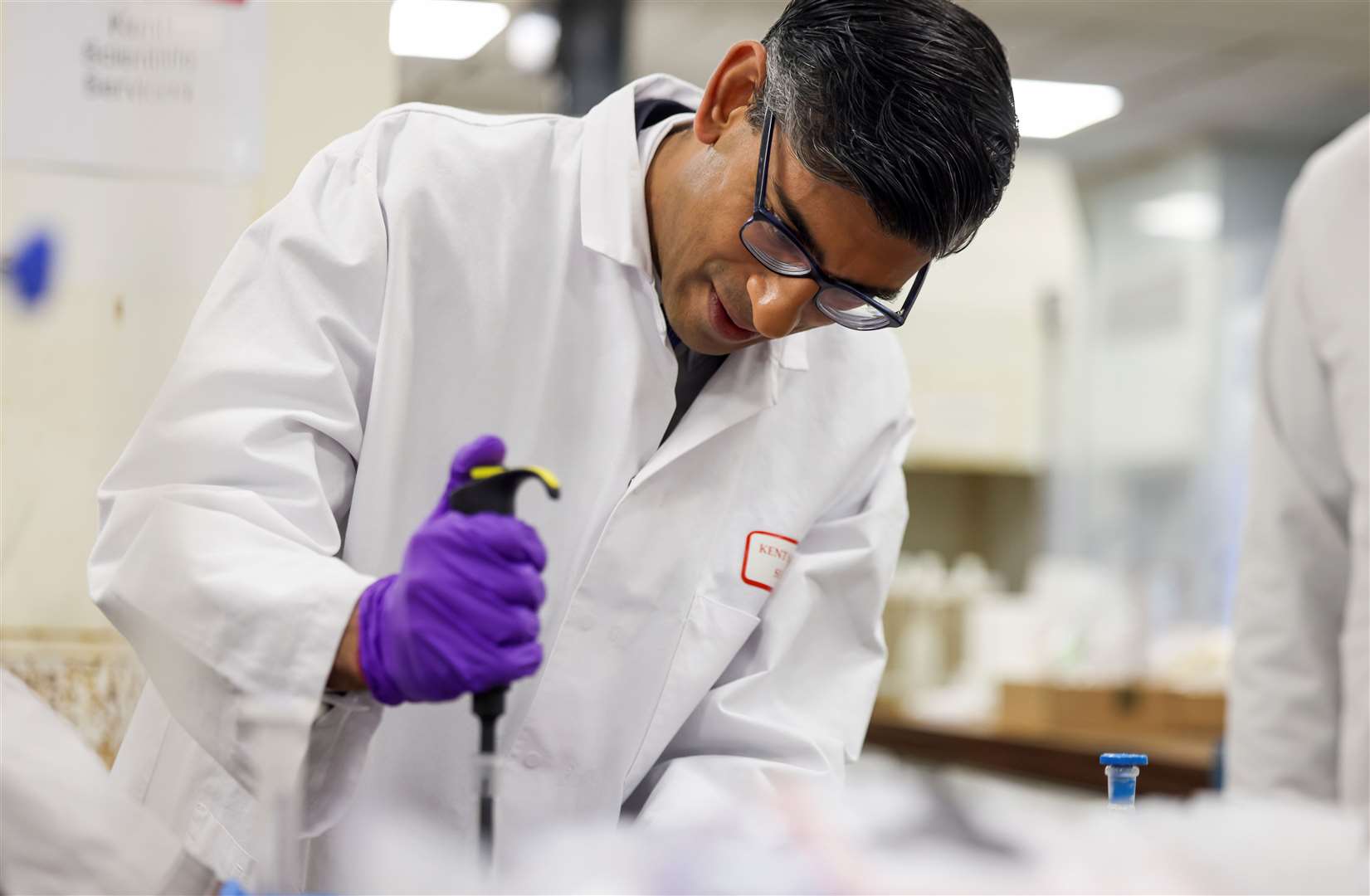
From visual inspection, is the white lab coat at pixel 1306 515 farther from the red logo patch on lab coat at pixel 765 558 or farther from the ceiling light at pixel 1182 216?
the ceiling light at pixel 1182 216

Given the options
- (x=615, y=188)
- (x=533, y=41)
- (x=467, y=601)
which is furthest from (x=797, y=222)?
(x=533, y=41)

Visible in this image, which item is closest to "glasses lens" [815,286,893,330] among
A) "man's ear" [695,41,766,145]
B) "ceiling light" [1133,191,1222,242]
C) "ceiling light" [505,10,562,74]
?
"man's ear" [695,41,766,145]

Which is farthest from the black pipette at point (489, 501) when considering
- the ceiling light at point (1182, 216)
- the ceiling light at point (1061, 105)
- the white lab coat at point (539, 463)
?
the ceiling light at point (1182, 216)

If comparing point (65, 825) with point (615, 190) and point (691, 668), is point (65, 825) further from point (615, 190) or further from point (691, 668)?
point (615, 190)

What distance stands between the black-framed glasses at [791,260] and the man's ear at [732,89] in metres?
0.06

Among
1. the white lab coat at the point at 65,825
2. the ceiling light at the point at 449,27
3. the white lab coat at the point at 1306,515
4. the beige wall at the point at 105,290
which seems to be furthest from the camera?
the ceiling light at the point at 449,27

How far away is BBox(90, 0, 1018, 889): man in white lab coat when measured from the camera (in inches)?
36.3

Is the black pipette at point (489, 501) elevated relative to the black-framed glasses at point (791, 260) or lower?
lower

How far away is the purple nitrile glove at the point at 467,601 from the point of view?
2.52 ft

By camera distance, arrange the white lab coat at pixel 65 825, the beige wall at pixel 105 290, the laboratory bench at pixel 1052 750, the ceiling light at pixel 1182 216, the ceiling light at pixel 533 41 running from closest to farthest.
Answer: the white lab coat at pixel 65 825 < the beige wall at pixel 105 290 < the laboratory bench at pixel 1052 750 < the ceiling light at pixel 533 41 < the ceiling light at pixel 1182 216

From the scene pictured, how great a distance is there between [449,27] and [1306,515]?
10.4 feet

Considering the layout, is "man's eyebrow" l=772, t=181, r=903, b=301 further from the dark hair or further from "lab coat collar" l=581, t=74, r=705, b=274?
"lab coat collar" l=581, t=74, r=705, b=274

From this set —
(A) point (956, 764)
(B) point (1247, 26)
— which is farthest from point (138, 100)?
(B) point (1247, 26)

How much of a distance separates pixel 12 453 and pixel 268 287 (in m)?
0.37
